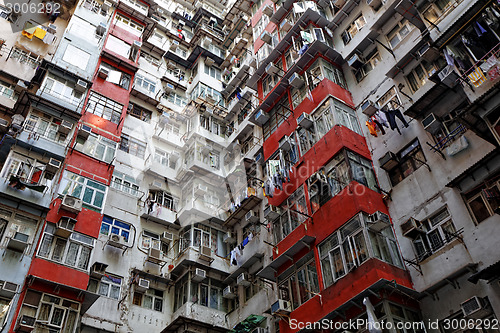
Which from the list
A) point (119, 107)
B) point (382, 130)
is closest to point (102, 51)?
point (119, 107)

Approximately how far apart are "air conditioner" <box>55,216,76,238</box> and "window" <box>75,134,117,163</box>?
14.6 ft

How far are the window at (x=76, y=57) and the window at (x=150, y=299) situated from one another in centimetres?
1316

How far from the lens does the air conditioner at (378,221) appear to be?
573 inches

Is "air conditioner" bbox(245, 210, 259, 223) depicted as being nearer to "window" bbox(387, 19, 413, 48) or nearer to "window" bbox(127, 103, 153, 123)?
"window" bbox(127, 103, 153, 123)

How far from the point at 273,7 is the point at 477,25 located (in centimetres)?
1717

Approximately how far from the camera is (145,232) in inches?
930

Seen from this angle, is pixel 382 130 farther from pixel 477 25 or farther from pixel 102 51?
pixel 102 51

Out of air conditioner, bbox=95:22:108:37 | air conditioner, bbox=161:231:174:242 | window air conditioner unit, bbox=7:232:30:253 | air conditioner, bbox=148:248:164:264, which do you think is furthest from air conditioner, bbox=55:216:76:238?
air conditioner, bbox=95:22:108:37

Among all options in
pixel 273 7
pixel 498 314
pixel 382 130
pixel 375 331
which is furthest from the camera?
pixel 273 7

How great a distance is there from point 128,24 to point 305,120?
61.2 feet

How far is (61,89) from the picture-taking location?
875 inches

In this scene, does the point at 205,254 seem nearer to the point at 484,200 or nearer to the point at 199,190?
the point at 199,190

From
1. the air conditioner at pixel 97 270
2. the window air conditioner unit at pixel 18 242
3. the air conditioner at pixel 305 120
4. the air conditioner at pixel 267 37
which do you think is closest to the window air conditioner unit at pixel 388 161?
the air conditioner at pixel 305 120

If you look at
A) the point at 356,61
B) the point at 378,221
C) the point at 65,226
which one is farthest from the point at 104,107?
the point at 378,221
